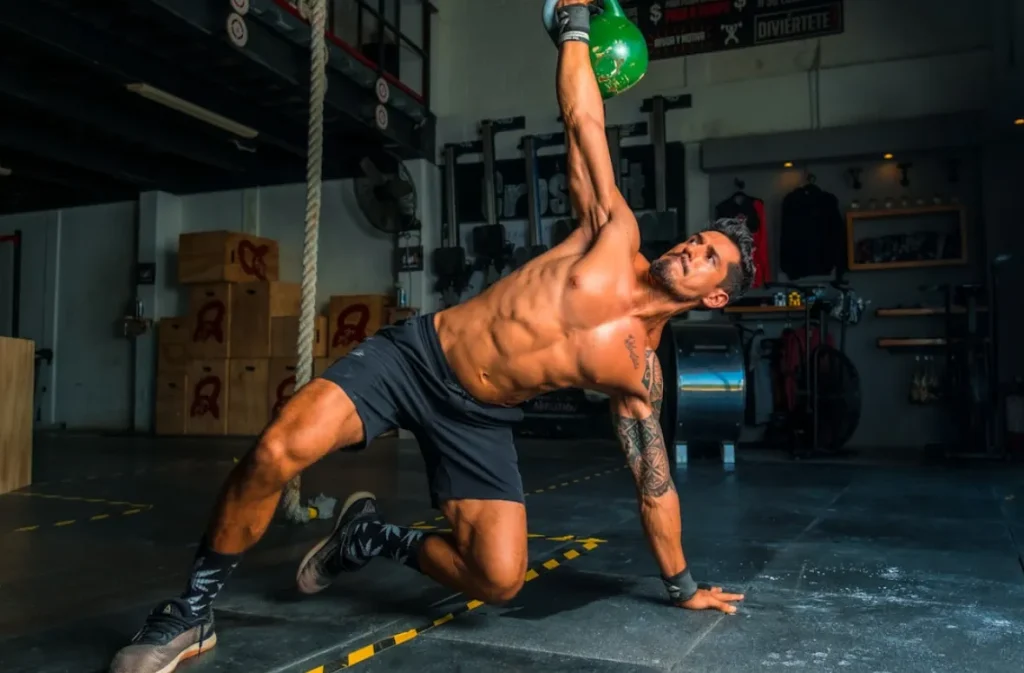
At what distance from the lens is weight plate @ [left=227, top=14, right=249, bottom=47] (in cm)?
576

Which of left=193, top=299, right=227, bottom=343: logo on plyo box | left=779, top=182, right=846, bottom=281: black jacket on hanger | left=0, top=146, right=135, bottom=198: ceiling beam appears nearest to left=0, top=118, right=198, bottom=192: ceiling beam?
left=0, top=146, right=135, bottom=198: ceiling beam

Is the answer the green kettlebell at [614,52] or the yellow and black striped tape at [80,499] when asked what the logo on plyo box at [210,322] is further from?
the green kettlebell at [614,52]

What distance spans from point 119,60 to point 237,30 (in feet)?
3.31

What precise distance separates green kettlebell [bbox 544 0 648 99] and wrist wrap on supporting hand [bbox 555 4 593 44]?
7.0 inches

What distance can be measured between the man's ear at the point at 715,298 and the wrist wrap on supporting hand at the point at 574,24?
2.42 ft

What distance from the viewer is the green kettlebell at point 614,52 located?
2521 millimetres

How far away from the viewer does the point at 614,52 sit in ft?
8.32

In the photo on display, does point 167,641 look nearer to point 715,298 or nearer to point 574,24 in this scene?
point 715,298

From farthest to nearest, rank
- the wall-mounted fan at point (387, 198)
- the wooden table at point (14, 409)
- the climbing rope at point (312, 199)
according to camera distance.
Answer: the wall-mounted fan at point (387, 198) → the wooden table at point (14, 409) → the climbing rope at point (312, 199)

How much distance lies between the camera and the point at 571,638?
6.88 feet

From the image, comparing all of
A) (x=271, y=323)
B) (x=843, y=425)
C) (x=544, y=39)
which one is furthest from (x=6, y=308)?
(x=843, y=425)

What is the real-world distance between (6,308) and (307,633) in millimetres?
10177

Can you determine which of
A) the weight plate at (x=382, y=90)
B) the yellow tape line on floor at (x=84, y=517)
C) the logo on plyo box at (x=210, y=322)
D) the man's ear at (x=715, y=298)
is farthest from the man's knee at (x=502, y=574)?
the logo on plyo box at (x=210, y=322)

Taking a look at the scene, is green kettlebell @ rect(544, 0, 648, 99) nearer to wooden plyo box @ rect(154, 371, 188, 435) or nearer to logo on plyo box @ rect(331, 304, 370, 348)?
logo on plyo box @ rect(331, 304, 370, 348)
